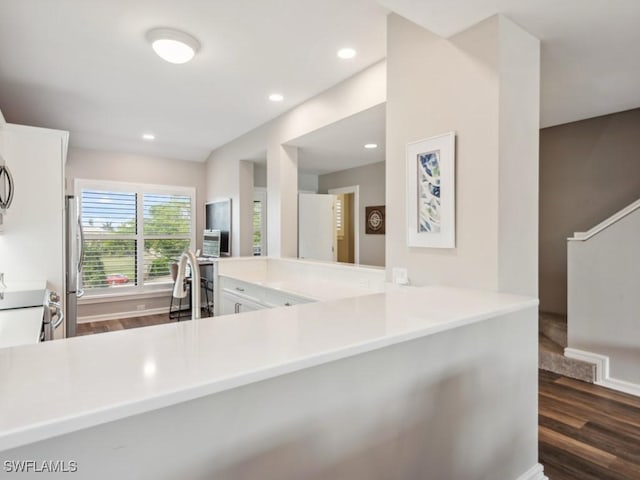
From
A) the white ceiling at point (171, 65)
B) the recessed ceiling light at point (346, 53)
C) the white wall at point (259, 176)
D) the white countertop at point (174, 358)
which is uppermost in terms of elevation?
the white ceiling at point (171, 65)

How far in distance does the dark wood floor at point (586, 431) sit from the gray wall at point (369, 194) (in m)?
3.06

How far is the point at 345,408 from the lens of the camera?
3.53ft

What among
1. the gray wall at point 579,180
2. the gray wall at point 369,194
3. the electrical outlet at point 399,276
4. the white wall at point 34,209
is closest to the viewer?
the electrical outlet at point 399,276

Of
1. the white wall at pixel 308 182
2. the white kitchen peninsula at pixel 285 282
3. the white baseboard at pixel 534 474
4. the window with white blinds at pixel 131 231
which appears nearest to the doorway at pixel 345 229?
the white wall at pixel 308 182

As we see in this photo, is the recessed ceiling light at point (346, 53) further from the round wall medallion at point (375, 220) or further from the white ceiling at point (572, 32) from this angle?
the round wall medallion at point (375, 220)

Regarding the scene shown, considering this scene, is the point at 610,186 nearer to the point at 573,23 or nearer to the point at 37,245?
the point at 573,23

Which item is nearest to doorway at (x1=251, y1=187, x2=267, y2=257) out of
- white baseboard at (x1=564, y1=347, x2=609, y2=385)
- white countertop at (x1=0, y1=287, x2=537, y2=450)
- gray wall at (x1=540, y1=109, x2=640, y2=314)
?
gray wall at (x1=540, y1=109, x2=640, y2=314)

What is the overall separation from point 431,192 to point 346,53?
140 centimetres

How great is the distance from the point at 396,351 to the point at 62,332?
3488mm

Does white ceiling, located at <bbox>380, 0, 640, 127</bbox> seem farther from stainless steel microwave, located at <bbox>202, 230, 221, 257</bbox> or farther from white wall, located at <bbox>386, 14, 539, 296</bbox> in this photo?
stainless steel microwave, located at <bbox>202, 230, 221, 257</bbox>

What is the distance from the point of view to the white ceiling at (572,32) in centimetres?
174

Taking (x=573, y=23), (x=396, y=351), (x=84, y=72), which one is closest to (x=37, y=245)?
(x=84, y=72)

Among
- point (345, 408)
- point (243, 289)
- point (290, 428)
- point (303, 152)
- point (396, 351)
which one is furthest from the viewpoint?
point (303, 152)

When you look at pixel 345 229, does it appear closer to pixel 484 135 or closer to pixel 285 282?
pixel 285 282
